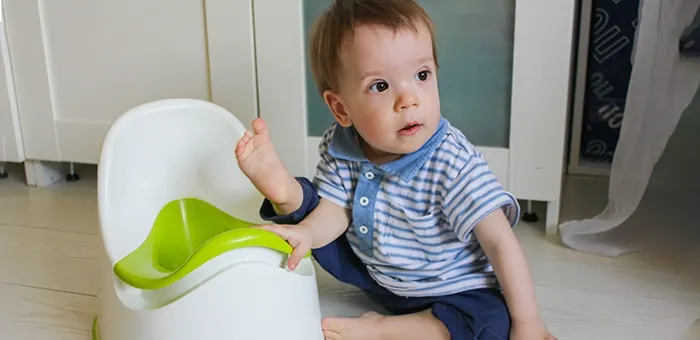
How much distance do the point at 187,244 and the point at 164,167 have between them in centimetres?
9

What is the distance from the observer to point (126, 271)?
788 millimetres

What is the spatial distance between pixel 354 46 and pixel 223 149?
0.81 feet

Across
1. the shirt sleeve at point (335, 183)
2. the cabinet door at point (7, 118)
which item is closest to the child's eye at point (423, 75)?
the shirt sleeve at point (335, 183)

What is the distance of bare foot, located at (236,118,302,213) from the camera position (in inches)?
31.5

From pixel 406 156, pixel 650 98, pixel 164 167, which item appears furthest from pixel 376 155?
pixel 650 98

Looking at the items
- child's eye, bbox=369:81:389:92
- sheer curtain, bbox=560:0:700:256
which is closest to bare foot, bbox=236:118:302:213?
child's eye, bbox=369:81:389:92

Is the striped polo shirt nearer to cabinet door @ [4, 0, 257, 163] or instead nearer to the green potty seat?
the green potty seat

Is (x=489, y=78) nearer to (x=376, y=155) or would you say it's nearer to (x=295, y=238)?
(x=376, y=155)

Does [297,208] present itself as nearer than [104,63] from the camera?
Yes

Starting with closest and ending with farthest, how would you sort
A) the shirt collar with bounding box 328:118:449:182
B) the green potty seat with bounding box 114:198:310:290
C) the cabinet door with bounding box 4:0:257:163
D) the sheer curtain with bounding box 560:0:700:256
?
1. the green potty seat with bounding box 114:198:310:290
2. the shirt collar with bounding box 328:118:449:182
3. the sheer curtain with bounding box 560:0:700:256
4. the cabinet door with bounding box 4:0:257:163

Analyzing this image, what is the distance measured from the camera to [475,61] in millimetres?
1080

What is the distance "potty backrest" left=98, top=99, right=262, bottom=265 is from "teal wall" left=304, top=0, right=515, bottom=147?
0.23 m

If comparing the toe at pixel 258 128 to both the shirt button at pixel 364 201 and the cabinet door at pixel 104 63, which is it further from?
the cabinet door at pixel 104 63

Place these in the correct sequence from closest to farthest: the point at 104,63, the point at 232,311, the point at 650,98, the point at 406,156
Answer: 1. the point at 232,311
2. the point at 406,156
3. the point at 650,98
4. the point at 104,63
